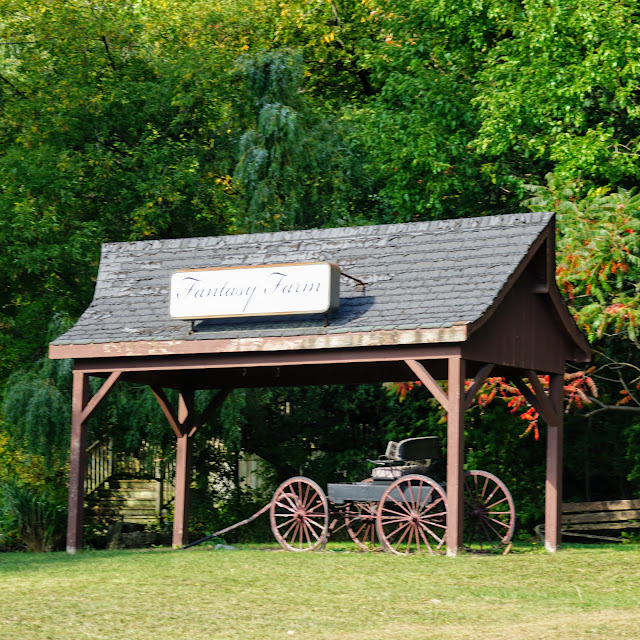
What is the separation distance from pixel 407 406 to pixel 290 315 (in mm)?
9324

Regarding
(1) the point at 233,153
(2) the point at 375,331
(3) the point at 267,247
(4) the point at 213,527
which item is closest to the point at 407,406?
(4) the point at 213,527

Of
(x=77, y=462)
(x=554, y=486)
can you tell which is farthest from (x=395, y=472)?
(x=77, y=462)

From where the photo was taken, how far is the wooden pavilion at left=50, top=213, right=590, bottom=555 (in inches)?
598

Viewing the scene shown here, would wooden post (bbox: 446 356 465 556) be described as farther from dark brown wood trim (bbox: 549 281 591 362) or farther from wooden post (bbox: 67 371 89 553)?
wooden post (bbox: 67 371 89 553)

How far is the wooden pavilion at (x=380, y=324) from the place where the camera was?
1519cm

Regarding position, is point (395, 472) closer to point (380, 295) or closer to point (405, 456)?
point (405, 456)

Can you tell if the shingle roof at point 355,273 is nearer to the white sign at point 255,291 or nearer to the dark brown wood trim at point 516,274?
the dark brown wood trim at point 516,274

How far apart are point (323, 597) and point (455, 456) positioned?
3.69m

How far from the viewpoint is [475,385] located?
15.2 meters

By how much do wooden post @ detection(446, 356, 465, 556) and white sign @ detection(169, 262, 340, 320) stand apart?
70.3 inches

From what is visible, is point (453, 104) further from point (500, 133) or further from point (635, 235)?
point (635, 235)

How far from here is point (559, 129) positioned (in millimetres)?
22422

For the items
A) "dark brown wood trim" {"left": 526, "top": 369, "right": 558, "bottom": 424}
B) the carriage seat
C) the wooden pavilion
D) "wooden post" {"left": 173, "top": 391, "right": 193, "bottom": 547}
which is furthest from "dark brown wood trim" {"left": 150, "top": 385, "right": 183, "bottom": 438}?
"dark brown wood trim" {"left": 526, "top": 369, "right": 558, "bottom": 424}

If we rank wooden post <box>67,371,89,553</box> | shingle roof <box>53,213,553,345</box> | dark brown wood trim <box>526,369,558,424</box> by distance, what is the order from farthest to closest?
wooden post <box>67,371,89,553</box>
dark brown wood trim <box>526,369,558,424</box>
shingle roof <box>53,213,553,345</box>
